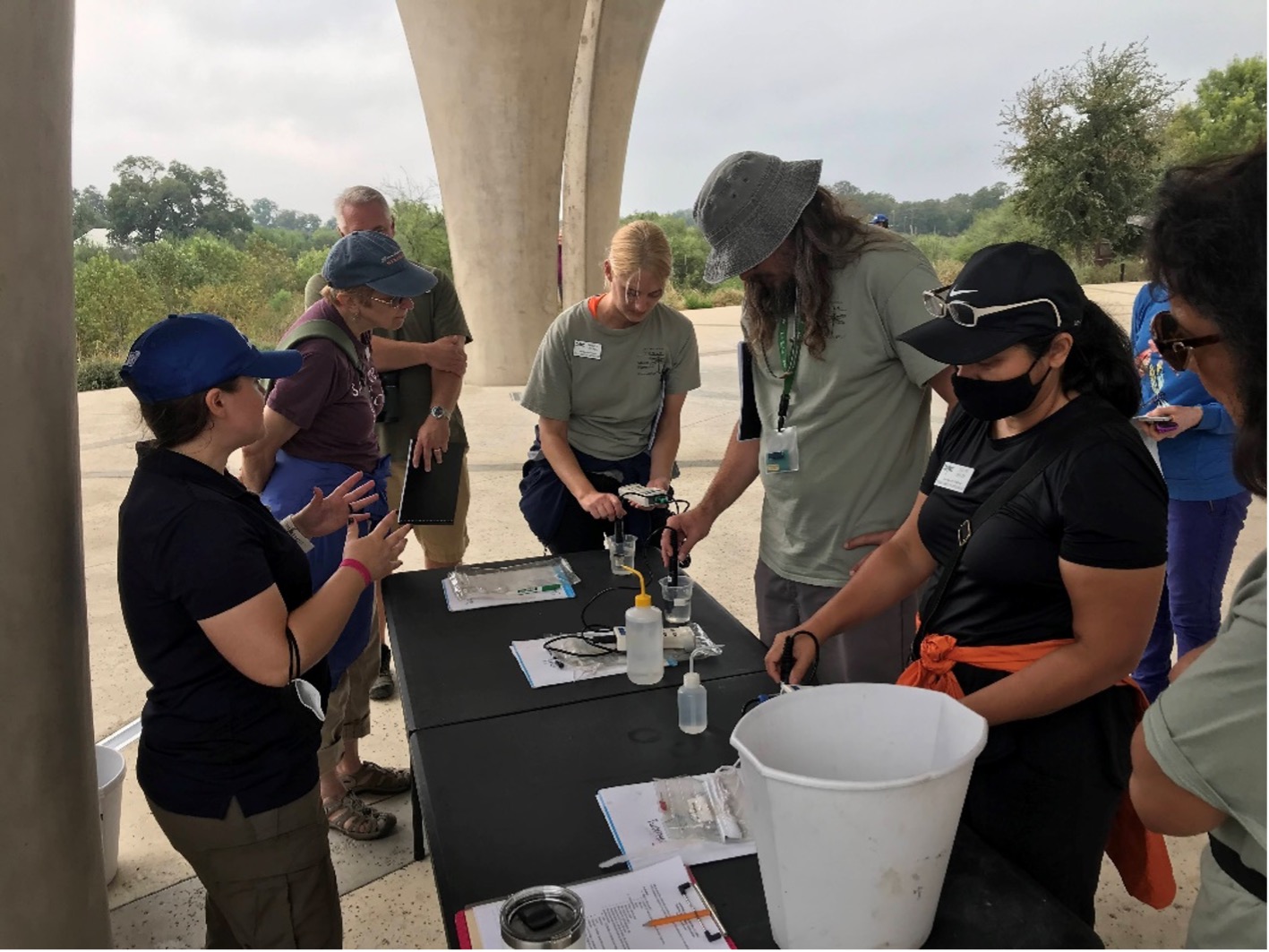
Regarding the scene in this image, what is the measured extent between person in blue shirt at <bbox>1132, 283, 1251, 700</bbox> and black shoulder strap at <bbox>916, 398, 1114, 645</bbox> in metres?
1.48

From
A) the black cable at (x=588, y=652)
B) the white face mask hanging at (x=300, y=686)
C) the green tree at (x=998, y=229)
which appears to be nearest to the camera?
the white face mask hanging at (x=300, y=686)

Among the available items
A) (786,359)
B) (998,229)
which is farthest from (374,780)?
(998,229)

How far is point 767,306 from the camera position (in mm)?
2209

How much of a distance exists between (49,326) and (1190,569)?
3084mm

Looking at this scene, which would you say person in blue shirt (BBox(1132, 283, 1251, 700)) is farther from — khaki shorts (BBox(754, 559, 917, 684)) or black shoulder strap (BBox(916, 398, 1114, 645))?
black shoulder strap (BBox(916, 398, 1114, 645))

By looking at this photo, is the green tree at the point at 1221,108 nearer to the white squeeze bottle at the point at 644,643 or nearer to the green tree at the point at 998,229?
the green tree at the point at 998,229

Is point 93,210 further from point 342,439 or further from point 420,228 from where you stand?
point 342,439

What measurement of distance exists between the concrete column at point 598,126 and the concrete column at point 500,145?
5.84 ft

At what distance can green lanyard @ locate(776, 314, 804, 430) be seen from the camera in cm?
214

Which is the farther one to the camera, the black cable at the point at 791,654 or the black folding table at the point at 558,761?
the black cable at the point at 791,654

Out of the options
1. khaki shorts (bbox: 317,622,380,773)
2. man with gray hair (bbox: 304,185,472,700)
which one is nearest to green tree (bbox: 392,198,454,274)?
man with gray hair (bbox: 304,185,472,700)

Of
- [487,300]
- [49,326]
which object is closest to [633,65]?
[487,300]

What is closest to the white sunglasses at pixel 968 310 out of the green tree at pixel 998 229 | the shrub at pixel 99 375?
the shrub at pixel 99 375

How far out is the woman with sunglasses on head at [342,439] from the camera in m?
2.38
